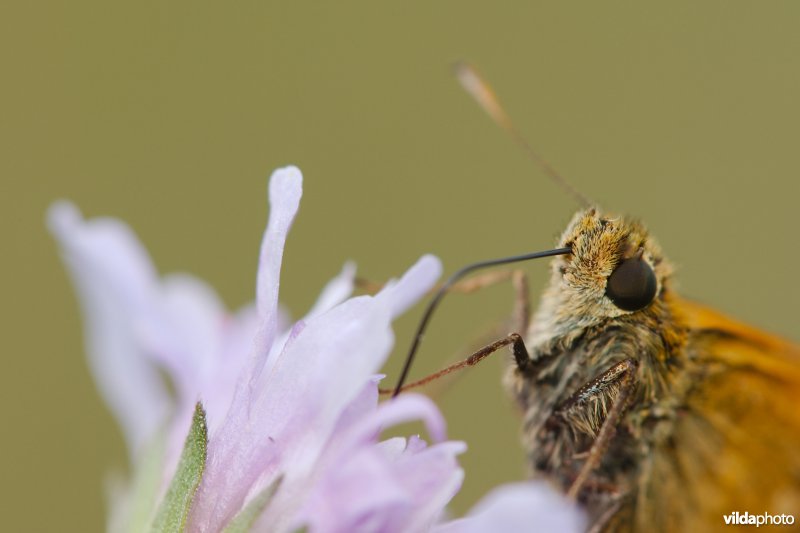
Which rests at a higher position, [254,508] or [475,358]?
[475,358]

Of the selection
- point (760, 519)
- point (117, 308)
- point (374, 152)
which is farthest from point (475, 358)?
point (374, 152)

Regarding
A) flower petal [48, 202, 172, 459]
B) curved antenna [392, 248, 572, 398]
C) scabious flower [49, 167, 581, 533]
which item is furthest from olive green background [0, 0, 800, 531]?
scabious flower [49, 167, 581, 533]

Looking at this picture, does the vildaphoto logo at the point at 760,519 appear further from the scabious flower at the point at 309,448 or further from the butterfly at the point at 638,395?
the scabious flower at the point at 309,448

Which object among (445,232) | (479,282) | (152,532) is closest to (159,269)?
(445,232)

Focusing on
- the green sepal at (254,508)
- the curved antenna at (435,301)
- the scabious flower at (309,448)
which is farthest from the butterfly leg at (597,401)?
the green sepal at (254,508)

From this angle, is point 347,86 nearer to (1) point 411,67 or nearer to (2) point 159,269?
(1) point 411,67

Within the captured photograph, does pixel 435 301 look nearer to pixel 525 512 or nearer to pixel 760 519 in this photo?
pixel 525 512
